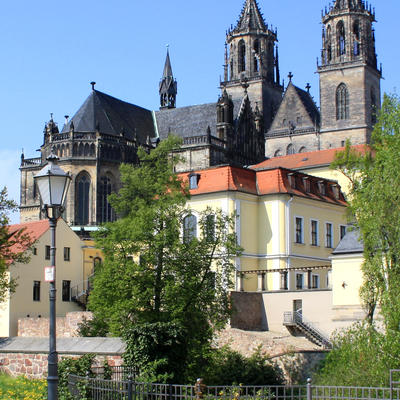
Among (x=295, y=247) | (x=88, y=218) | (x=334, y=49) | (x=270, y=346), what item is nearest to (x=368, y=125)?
(x=334, y=49)

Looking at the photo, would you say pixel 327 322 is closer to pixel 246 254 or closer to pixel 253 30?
pixel 246 254

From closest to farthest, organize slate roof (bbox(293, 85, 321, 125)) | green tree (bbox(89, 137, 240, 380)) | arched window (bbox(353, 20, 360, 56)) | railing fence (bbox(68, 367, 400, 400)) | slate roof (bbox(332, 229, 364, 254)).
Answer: railing fence (bbox(68, 367, 400, 400)) < green tree (bbox(89, 137, 240, 380)) < slate roof (bbox(332, 229, 364, 254)) < arched window (bbox(353, 20, 360, 56)) < slate roof (bbox(293, 85, 321, 125))

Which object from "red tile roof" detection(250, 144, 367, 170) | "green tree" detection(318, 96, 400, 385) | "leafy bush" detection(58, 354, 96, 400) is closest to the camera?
"leafy bush" detection(58, 354, 96, 400)

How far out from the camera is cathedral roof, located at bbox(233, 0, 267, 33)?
102m

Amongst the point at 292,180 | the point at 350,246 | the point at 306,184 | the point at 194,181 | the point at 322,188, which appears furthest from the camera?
the point at 322,188

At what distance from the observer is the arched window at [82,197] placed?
70688mm

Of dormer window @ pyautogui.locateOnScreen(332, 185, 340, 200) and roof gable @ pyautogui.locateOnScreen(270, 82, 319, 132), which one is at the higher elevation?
roof gable @ pyautogui.locateOnScreen(270, 82, 319, 132)

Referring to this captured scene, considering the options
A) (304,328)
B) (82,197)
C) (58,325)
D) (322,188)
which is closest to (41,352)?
(304,328)

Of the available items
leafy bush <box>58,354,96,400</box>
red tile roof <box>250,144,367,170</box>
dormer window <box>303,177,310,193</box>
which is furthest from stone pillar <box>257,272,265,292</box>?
leafy bush <box>58,354,96,400</box>

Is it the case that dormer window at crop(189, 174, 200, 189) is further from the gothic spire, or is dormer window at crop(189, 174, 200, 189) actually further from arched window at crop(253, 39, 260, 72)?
arched window at crop(253, 39, 260, 72)

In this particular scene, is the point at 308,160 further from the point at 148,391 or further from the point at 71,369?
the point at 148,391

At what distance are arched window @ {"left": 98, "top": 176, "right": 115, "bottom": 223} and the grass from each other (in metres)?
47.4

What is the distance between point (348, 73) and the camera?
91.6 m

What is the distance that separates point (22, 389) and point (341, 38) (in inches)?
→ 3080
